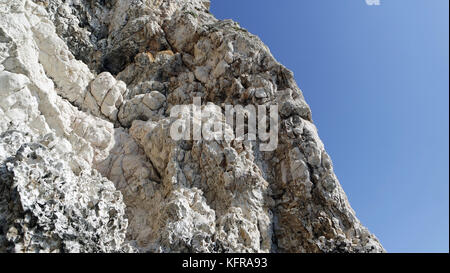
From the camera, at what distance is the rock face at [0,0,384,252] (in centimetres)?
1427

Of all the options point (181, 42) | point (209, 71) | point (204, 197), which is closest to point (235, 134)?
point (204, 197)

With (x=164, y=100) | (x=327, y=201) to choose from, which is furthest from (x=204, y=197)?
(x=164, y=100)

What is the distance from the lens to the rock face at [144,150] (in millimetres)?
14266

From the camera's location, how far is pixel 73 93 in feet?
77.6

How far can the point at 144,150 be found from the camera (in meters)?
22.5

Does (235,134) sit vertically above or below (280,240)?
above

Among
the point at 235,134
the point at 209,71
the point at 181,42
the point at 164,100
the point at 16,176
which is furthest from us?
the point at 181,42

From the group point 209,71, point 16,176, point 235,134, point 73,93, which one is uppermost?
point 209,71

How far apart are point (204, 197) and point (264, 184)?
4043 millimetres

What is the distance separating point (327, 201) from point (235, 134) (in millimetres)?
7646
